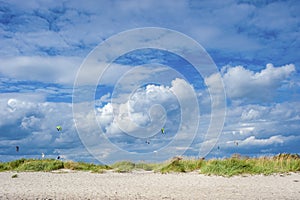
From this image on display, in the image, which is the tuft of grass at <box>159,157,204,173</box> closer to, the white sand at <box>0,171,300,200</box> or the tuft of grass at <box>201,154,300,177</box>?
the tuft of grass at <box>201,154,300,177</box>

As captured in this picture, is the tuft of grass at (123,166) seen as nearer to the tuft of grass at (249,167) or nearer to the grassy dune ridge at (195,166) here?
the grassy dune ridge at (195,166)

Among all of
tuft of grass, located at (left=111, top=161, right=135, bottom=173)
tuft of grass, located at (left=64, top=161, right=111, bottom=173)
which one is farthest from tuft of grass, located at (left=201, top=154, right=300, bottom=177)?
tuft of grass, located at (left=64, top=161, right=111, bottom=173)

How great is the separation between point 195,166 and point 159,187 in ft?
22.0

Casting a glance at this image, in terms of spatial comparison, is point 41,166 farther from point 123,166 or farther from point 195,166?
point 195,166

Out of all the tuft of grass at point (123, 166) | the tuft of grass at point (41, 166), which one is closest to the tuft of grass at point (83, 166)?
the tuft of grass at point (41, 166)

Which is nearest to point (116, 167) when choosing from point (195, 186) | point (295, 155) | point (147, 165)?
point (147, 165)

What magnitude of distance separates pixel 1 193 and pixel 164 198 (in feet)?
20.2

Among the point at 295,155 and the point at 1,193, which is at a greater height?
the point at 295,155

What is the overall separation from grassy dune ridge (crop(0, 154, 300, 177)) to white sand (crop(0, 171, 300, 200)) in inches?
38.9

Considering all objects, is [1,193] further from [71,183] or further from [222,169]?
[222,169]

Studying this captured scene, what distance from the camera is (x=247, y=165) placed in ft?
65.4

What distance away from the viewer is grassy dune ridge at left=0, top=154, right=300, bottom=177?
1944 centimetres

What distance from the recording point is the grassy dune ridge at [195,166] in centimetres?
1944

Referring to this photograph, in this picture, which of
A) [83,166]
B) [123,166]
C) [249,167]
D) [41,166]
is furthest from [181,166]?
[41,166]
